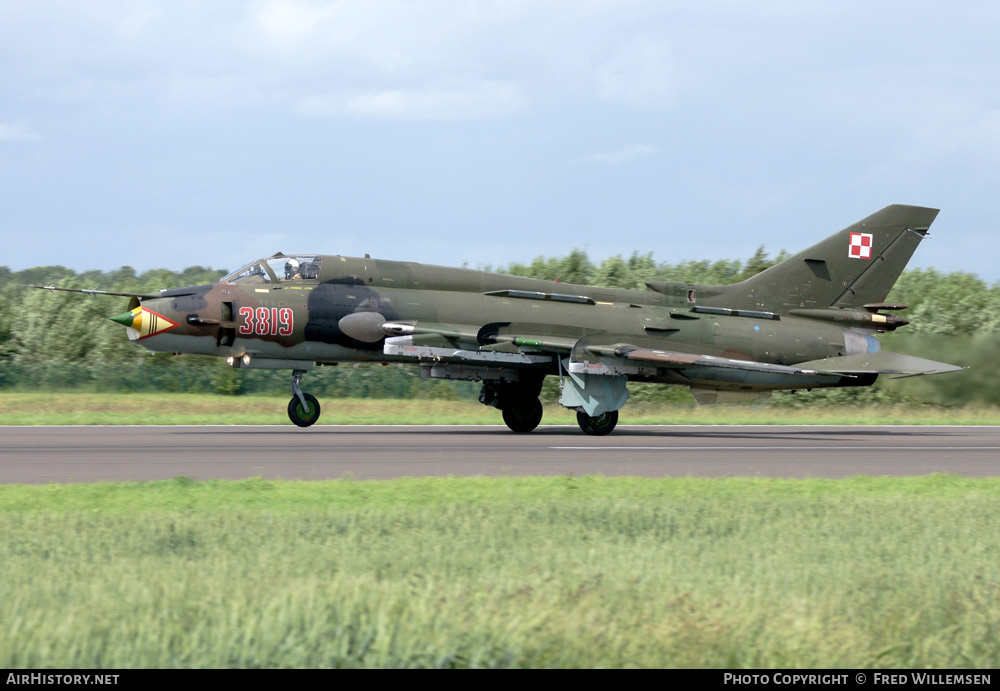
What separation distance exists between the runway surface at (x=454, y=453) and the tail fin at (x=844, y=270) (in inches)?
135

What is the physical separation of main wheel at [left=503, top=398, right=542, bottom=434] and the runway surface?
1.54ft

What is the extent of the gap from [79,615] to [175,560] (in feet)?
5.57

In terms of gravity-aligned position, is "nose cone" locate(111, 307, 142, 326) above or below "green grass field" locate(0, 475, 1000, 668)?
above

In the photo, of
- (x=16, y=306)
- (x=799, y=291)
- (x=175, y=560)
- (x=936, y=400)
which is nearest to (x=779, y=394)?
(x=936, y=400)

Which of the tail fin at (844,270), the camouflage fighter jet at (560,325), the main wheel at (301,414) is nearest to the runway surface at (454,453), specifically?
the main wheel at (301,414)

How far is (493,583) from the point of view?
6250 millimetres

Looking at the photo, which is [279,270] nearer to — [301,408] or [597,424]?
[301,408]

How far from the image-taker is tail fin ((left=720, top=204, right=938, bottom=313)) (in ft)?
83.7

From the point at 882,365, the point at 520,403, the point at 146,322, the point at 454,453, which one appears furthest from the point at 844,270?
the point at 146,322

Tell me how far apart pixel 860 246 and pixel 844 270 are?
0.76 metres

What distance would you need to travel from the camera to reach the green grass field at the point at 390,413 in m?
25.8

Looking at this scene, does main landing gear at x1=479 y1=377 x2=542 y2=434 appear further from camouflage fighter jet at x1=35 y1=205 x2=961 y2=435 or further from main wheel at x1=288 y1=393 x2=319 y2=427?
main wheel at x1=288 y1=393 x2=319 y2=427

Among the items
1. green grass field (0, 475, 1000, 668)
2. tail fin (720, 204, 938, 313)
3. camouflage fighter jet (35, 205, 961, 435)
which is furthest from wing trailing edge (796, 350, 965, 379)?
green grass field (0, 475, 1000, 668)
